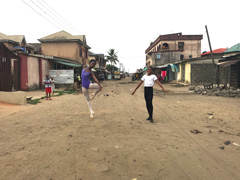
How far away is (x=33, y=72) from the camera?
14.8m

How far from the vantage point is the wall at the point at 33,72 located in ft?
46.6

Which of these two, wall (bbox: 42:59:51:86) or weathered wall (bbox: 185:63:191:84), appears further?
weathered wall (bbox: 185:63:191:84)

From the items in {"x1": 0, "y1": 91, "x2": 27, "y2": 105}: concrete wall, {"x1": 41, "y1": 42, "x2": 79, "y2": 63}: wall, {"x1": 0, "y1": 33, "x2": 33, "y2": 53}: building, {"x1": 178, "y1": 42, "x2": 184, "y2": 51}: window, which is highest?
{"x1": 178, "y1": 42, "x2": 184, "y2": 51}: window

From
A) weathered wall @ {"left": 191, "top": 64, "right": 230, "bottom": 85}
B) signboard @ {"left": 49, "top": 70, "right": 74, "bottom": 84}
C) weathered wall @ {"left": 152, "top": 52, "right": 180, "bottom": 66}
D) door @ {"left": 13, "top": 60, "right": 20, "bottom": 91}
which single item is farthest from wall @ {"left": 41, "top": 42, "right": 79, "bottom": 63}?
weathered wall @ {"left": 152, "top": 52, "right": 180, "bottom": 66}

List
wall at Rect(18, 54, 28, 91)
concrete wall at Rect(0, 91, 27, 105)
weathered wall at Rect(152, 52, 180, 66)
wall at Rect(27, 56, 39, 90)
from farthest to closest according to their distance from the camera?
weathered wall at Rect(152, 52, 180, 66)
wall at Rect(27, 56, 39, 90)
wall at Rect(18, 54, 28, 91)
concrete wall at Rect(0, 91, 27, 105)

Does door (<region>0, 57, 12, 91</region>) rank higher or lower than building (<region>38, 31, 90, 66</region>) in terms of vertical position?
lower

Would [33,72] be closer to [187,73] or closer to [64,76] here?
[64,76]

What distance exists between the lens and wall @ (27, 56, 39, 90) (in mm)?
14205

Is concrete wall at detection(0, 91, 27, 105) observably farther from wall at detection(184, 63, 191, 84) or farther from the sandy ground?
wall at detection(184, 63, 191, 84)

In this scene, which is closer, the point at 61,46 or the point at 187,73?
the point at 187,73

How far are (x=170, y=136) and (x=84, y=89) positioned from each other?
9.98 ft

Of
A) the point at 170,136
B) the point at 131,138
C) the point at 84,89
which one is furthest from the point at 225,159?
the point at 84,89

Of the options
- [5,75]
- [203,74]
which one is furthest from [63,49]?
[203,74]

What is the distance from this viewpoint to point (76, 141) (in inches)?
141
